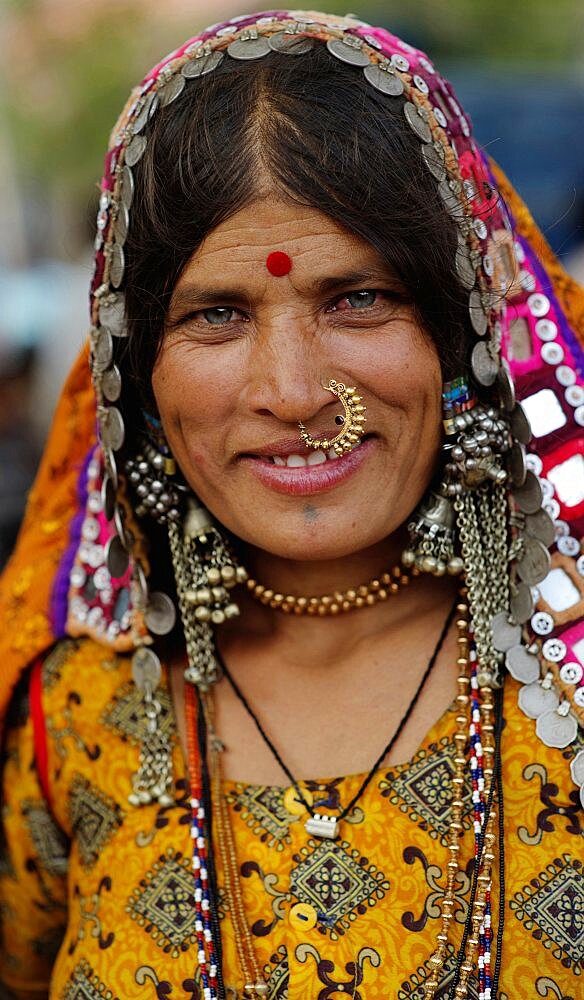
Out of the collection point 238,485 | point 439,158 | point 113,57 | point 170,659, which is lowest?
point 170,659

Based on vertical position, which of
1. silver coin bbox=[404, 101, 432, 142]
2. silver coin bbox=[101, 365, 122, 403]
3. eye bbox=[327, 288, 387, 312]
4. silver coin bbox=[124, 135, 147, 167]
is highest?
silver coin bbox=[124, 135, 147, 167]

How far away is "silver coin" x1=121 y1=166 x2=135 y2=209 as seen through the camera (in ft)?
5.98

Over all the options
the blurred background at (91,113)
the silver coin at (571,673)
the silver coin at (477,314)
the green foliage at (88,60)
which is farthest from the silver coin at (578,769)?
the green foliage at (88,60)

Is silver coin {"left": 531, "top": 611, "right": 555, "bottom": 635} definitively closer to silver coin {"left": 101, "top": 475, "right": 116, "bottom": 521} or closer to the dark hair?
the dark hair

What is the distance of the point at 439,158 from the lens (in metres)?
1.75

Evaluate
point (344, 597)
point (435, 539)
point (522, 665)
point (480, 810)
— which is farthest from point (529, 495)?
point (480, 810)

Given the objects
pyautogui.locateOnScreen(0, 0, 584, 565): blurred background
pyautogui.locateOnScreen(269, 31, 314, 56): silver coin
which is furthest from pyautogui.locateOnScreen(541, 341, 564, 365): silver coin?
pyautogui.locateOnScreen(0, 0, 584, 565): blurred background

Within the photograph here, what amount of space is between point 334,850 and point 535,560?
571 millimetres

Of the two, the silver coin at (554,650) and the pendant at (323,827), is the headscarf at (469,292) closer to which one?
the silver coin at (554,650)

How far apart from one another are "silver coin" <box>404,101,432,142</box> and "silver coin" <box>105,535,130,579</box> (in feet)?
2.92

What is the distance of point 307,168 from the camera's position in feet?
5.42

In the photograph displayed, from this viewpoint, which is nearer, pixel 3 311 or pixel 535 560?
pixel 535 560

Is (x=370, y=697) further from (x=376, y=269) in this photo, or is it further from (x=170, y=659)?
(x=376, y=269)

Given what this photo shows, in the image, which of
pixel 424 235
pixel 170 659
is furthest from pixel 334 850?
pixel 424 235
